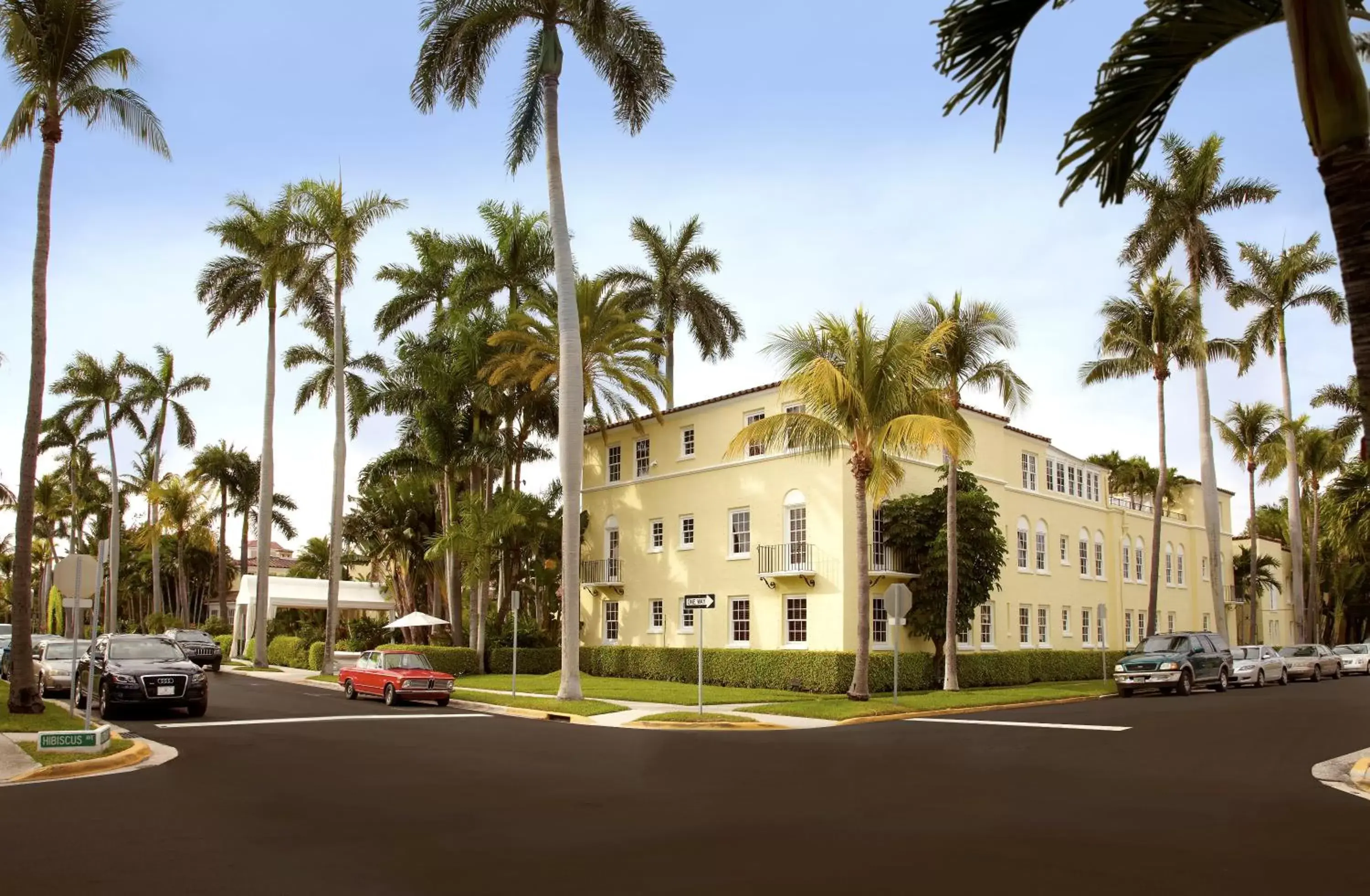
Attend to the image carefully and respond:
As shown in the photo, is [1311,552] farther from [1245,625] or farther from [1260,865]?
[1260,865]

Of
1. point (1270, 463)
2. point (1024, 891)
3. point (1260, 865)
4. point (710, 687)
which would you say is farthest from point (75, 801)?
point (1270, 463)

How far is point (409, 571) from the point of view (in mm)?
50344

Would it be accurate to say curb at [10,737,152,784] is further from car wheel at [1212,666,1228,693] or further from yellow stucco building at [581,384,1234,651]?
car wheel at [1212,666,1228,693]

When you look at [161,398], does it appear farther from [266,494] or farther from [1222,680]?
[1222,680]

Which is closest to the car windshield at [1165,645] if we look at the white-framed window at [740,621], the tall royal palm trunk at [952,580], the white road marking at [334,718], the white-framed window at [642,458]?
the tall royal palm trunk at [952,580]

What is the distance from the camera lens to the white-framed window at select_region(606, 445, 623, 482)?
4128 centimetres

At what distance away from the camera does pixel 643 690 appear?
30625 mm

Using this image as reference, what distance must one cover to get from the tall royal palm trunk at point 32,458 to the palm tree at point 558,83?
10.4 m

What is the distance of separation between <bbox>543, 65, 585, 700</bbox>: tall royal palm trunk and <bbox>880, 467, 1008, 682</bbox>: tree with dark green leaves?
11.3 m

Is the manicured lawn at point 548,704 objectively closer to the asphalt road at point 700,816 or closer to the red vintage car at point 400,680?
the red vintage car at point 400,680

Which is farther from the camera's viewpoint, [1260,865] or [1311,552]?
[1311,552]

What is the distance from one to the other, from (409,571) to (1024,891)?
4581cm

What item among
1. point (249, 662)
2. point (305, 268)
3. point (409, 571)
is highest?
point (305, 268)

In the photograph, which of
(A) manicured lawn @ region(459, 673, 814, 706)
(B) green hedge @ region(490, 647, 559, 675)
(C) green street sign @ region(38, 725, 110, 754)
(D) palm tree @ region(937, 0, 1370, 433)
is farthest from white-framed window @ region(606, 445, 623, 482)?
(D) palm tree @ region(937, 0, 1370, 433)
